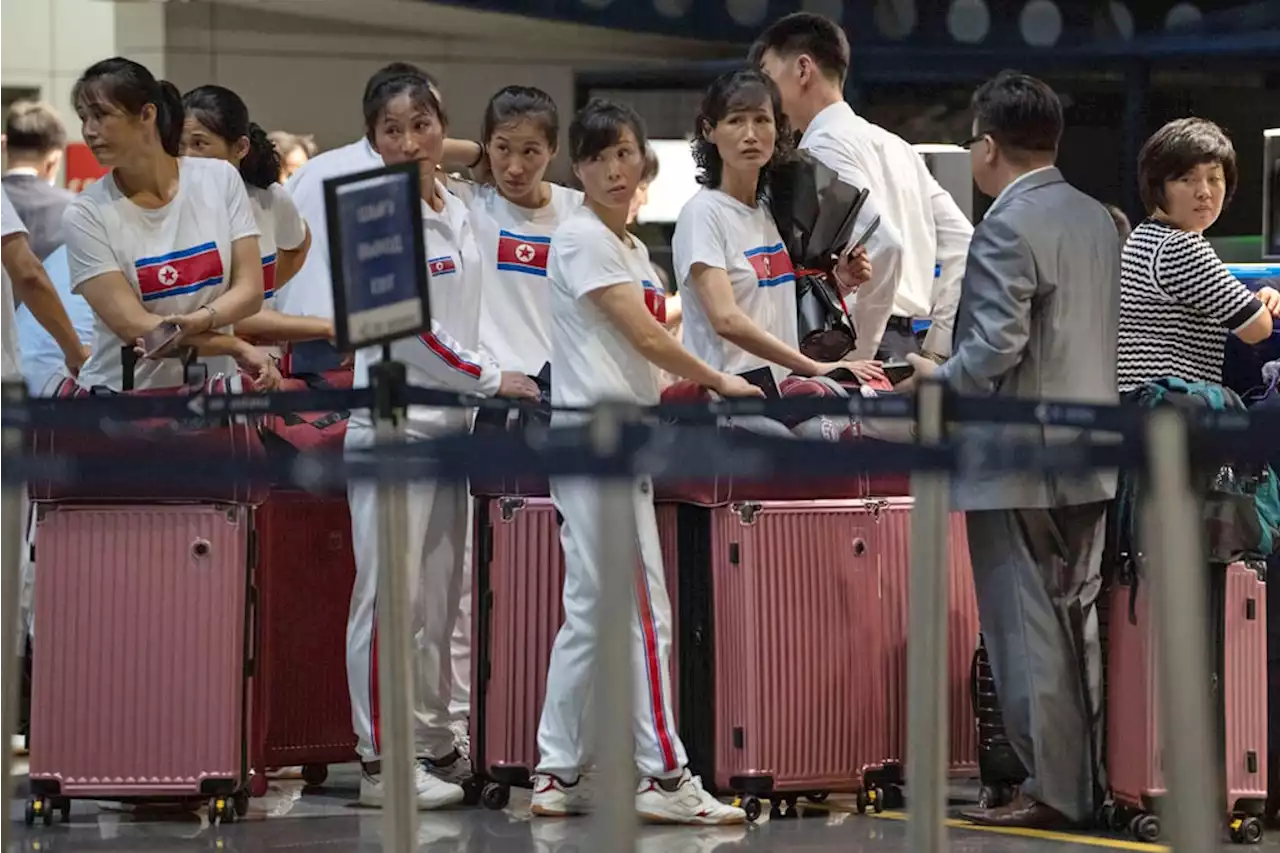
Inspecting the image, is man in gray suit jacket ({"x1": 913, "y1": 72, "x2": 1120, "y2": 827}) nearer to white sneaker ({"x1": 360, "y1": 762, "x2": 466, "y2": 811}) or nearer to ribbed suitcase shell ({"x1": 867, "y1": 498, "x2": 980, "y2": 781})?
ribbed suitcase shell ({"x1": 867, "y1": 498, "x2": 980, "y2": 781})

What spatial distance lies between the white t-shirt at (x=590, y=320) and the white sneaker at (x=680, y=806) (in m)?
0.87

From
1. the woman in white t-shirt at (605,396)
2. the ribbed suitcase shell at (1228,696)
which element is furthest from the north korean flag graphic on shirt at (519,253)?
the ribbed suitcase shell at (1228,696)

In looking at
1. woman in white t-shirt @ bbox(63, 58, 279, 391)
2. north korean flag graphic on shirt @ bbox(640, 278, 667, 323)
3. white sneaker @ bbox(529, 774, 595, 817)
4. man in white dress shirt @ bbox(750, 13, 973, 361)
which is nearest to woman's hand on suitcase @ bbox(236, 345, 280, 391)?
woman in white t-shirt @ bbox(63, 58, 279, 391)

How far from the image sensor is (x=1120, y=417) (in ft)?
11.1

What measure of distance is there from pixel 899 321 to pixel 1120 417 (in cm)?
285

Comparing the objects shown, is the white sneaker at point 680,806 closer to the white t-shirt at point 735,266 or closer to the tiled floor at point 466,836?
the tiled floor at point 466,836

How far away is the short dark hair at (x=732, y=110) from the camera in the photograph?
5.34m

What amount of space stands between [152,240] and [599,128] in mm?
1092

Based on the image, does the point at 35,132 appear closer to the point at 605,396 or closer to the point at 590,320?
the point at 590,320

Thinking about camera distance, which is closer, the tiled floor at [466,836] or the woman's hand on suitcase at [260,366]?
the tiled floor at [466,836]

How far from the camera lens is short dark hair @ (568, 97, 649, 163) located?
507cm

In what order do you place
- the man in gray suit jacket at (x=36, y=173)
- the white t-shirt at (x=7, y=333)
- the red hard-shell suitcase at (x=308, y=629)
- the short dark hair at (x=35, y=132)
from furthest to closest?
the short dark hair at (x=35, y=132)
the man in gray suit jacket at (x=36, y=173)
the white t-shirt at (x=7, y=333)
the red hard-shell suitcase at (x=308, y=629)

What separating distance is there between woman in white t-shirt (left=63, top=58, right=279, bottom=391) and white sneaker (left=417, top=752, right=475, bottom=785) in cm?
100

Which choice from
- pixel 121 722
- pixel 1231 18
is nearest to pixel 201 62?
pixel 1231 18
